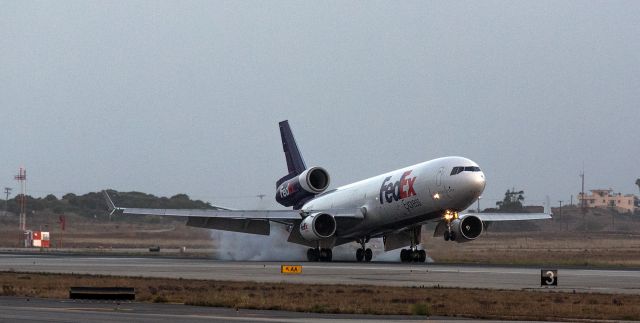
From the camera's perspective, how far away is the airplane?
5850cm

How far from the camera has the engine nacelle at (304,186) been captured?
70.4 metres

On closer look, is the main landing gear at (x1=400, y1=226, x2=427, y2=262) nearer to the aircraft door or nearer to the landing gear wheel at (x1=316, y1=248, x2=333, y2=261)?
the landing gear wheel at (x1=316, y1=248, x2=333, y2=261)

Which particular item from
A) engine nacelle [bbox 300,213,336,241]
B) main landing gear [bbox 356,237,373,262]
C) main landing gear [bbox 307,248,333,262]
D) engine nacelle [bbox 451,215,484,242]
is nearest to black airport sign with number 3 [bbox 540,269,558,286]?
engine nacelle [bbox 451,215,484,242]

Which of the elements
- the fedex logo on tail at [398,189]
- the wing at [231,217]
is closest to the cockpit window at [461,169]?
the fedex logo on tail at [398,189]

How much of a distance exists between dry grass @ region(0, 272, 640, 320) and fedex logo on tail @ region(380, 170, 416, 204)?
829 inches

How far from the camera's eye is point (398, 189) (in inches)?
2413

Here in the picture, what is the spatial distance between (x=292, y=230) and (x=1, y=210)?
124 meters

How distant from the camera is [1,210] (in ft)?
595

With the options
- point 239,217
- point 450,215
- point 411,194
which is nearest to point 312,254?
point 239,217

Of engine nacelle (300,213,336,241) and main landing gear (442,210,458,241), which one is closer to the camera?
main landing gear (442,210,458,241)

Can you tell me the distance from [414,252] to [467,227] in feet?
14.2

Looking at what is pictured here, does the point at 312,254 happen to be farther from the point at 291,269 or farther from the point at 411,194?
the point at 291,269

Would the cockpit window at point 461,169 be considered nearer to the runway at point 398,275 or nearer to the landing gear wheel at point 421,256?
the landing gear wheel at point 421,256

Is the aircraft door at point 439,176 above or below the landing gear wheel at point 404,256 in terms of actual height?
above
